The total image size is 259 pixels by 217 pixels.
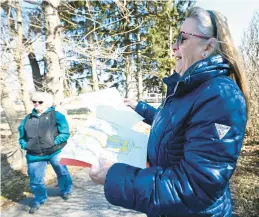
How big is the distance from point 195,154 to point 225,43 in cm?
55

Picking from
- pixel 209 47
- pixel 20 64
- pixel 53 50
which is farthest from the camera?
pixel 53 50

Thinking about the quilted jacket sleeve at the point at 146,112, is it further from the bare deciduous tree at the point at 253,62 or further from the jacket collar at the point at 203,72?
the bare deciduous tree at the point at 253,62

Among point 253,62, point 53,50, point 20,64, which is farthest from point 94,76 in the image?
point 253,62

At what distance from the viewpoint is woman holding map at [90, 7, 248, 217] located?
0.93 m

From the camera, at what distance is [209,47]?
1.20 meters

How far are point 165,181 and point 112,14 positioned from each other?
11299mm

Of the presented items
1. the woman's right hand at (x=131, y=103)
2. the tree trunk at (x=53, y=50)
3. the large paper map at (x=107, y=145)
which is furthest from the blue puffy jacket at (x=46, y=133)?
the large paper map at (x=107, y=145)

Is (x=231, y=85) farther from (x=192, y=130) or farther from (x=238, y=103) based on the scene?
(x=192, y=130)

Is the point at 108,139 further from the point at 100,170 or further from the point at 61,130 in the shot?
the point at 61,130

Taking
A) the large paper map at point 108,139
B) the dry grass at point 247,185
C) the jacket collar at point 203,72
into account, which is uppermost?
the jacket collar at point 203,72

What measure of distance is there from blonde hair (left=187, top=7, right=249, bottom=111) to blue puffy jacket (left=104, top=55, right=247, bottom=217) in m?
0.05

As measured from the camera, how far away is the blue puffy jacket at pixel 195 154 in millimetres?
926

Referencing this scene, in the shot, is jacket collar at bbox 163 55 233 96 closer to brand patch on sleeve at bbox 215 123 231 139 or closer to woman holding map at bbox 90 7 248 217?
woman holding map at bbox 90 7 248 217

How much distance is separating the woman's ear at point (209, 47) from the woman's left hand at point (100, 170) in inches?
26.5
